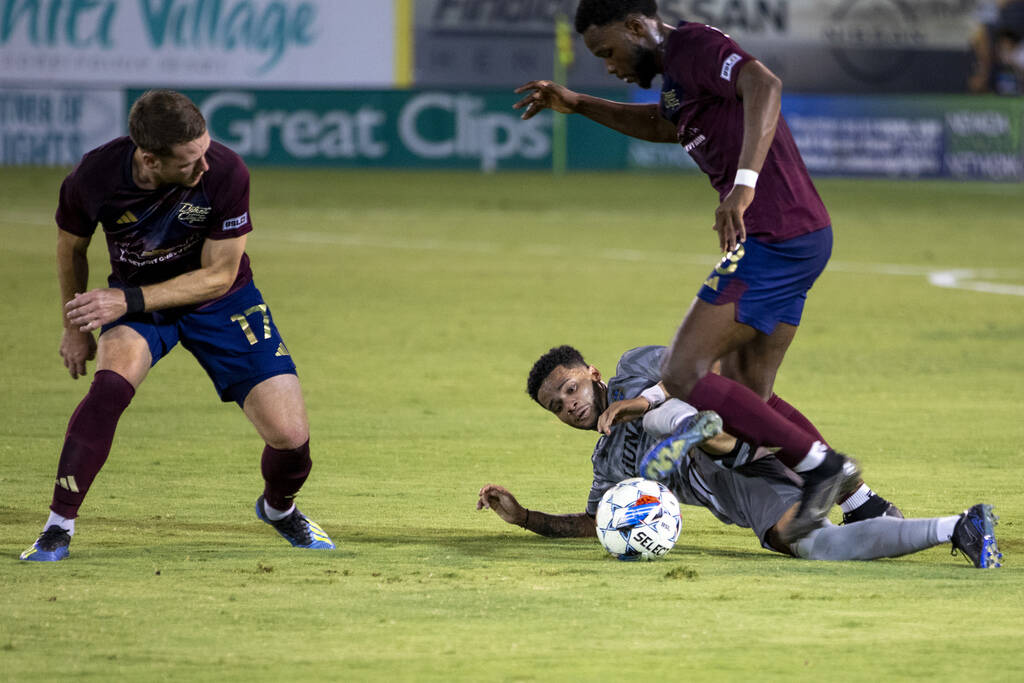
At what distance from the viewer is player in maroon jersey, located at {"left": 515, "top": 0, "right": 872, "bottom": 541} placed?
6.18 metres

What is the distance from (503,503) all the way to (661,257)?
14.3 meters

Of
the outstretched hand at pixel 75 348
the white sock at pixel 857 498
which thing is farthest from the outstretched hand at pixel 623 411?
the outstretched hand at pixel 75 348

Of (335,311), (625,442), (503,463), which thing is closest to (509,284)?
(335,311)

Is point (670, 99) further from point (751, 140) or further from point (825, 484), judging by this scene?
point (825, 484)

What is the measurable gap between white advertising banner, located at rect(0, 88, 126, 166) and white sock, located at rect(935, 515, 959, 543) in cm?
3063

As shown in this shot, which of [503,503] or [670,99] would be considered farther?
[503,503]

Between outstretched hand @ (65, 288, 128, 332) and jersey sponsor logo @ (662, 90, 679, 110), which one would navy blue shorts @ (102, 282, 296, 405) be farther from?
jersey sponsor logo @ (662, 90, 679, 110)

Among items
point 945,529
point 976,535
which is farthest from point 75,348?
point 976,535

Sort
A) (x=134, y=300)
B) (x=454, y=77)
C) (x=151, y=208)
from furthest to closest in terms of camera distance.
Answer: (x=454, y=77), (x=151, y=208), (x=134, y=300)

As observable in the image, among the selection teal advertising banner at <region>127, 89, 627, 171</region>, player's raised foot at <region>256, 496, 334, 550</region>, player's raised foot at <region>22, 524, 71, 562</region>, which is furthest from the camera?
teal advertising banner at <region>127, 89, 627, 171</region>

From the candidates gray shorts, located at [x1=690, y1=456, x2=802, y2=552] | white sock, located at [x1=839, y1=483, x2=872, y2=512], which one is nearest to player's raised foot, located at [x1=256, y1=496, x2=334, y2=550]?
gray shorts, located at [x1=690, y1=456, x2=802, y2=552]

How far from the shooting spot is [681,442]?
6.16 metres

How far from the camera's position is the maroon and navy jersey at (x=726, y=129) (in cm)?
626

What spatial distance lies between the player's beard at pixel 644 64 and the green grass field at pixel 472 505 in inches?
75.1
